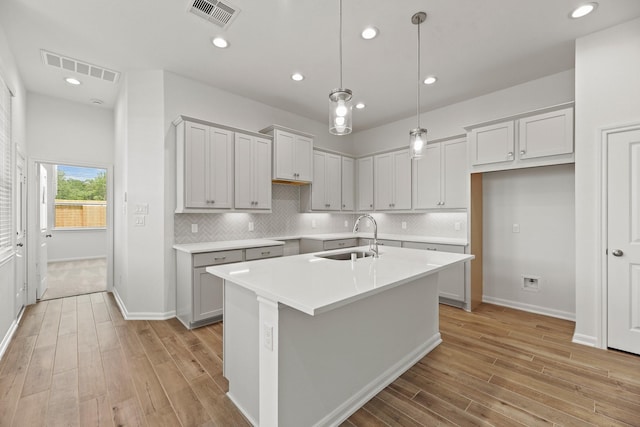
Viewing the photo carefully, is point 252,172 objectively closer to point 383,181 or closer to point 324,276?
point 383,181

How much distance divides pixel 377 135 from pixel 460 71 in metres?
2.26

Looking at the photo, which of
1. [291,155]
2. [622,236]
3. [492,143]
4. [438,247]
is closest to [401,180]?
[438,247]

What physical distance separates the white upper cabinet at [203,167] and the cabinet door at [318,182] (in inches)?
59.7

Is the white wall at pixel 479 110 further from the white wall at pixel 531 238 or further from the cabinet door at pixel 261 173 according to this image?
the cabinet door at pixel 261 173

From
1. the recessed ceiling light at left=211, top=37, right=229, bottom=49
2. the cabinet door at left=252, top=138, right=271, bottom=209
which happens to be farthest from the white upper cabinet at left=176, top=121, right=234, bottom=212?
the recessed ceiling light at left=211, top=37, right=229, bottom=49

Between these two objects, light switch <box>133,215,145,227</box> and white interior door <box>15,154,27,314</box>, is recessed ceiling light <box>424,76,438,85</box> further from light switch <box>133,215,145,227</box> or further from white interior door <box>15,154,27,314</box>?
white interior door <box>15,154,27,314</box>

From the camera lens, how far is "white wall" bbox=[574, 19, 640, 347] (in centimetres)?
264

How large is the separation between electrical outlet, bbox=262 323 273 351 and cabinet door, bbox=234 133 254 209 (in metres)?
2.54

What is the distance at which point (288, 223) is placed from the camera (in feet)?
16.1

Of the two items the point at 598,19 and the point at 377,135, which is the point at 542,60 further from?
the point at 377,135

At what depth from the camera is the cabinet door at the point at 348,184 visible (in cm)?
539

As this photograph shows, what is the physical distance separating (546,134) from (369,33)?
2.34 meters

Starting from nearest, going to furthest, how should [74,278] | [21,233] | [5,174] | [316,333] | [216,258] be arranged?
[316,333]
[5,174]
[216,258]
[21,233]
[74,278]

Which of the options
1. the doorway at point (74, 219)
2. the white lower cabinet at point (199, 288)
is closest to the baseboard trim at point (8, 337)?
the white lower cabinet at point (199, 288)
